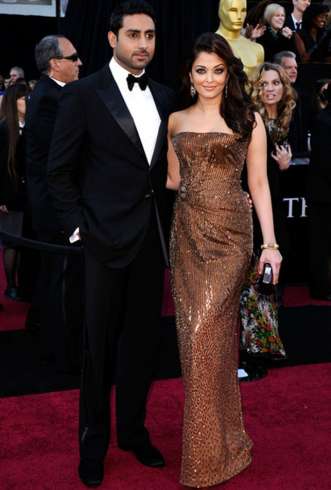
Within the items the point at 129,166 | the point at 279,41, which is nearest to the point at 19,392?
the point at 129,166

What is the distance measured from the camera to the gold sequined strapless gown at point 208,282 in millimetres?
3105

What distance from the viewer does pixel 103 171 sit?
309 centimetres

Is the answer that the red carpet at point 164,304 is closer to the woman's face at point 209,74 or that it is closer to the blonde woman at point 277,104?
the blonde woman at point 277,104

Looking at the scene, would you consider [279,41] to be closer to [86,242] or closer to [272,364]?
[272,364]

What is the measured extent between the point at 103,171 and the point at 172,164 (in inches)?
12.9

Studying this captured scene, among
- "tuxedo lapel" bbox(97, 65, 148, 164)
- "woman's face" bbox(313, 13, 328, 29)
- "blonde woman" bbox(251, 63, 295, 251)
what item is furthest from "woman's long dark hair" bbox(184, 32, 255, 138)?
"woman's face" bbox(313, 13, 328, 29)

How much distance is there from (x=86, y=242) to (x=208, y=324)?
54 cm

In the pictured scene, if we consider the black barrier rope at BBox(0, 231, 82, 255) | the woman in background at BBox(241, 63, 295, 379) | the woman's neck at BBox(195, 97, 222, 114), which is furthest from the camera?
the woman in background at BBox(241, 63, 295, 379)

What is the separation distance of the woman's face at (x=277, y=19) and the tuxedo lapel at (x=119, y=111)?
19.4 ft

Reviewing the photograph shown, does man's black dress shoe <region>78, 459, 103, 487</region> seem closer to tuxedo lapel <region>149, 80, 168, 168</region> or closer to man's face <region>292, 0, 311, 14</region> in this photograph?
tuxedo lapel <region>149, 80, 168, 168</region>

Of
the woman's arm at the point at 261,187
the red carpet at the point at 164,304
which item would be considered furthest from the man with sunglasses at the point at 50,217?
the woman's arm at the point at 261,187

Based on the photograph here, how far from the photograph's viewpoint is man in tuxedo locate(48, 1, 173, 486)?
3064 millimetres

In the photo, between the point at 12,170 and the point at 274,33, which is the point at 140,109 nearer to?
the point at 12,170

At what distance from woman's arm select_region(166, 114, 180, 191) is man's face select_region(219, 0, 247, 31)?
3.75 meters
